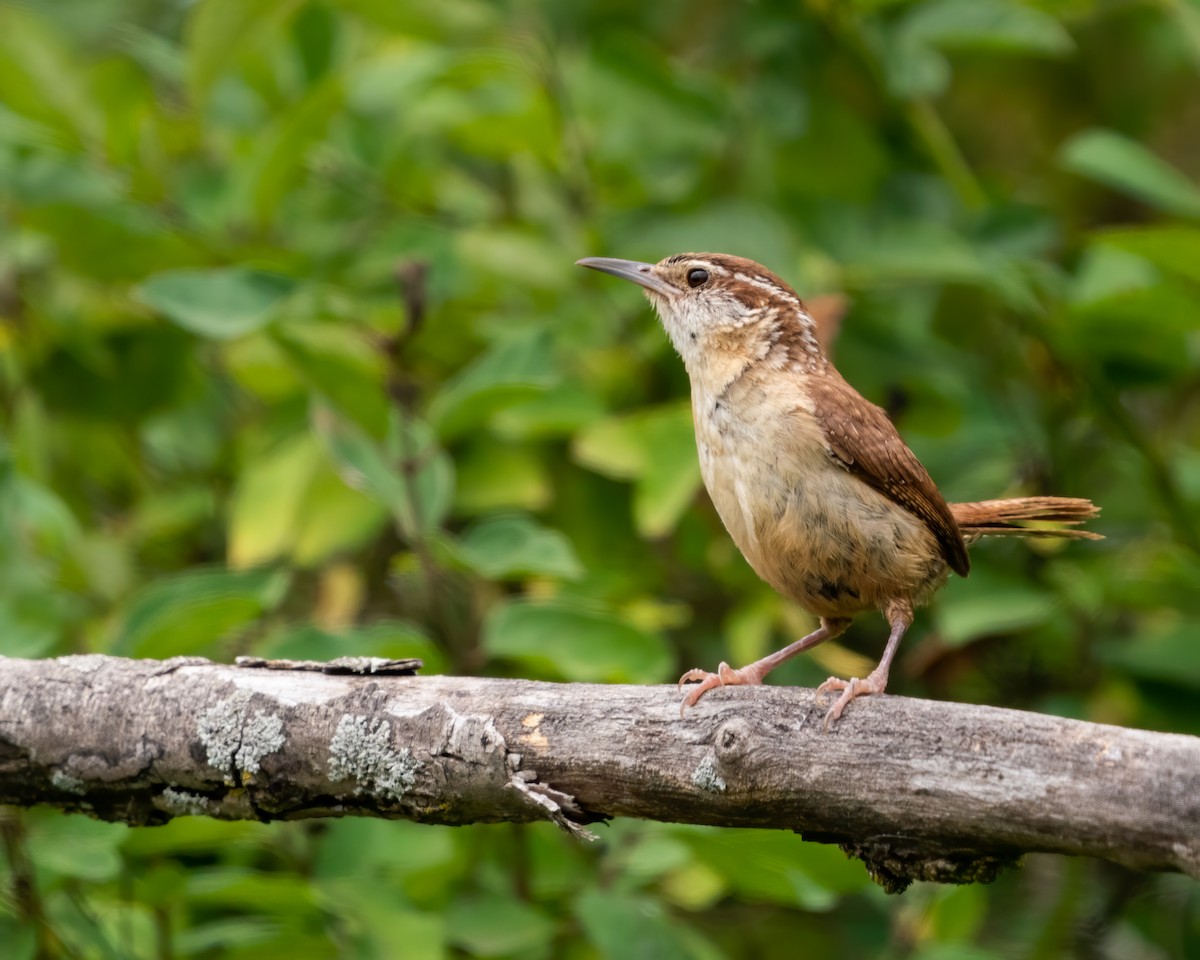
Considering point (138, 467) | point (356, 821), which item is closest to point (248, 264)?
point (138, 467)

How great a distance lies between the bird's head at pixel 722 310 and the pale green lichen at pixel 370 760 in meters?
1.41

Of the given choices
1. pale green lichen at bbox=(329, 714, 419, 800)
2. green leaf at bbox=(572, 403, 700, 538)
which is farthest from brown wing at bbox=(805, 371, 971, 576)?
pale green lichen at bbox=(329, 714, 419, 800)

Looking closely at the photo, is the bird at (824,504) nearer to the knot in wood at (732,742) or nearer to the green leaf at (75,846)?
the knot in wood at (732,742)

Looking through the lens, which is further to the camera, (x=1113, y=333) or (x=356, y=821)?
(x=1113, y=333)

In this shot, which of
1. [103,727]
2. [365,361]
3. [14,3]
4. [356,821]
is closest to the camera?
[103,727]

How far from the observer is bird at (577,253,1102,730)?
3.17 m

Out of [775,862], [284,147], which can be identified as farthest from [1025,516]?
[284,147]

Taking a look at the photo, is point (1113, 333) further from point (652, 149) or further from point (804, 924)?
point (804, 924)

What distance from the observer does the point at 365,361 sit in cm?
373

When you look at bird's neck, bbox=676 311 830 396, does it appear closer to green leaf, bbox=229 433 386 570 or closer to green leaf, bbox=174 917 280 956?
green leaf, bbox=229 433 386 570

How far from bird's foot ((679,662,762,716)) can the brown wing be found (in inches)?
20.6

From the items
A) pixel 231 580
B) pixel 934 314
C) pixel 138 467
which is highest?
pixel 231 580

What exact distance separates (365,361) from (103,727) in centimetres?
133

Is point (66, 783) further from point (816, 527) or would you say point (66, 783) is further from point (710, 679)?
point (816, 527)
